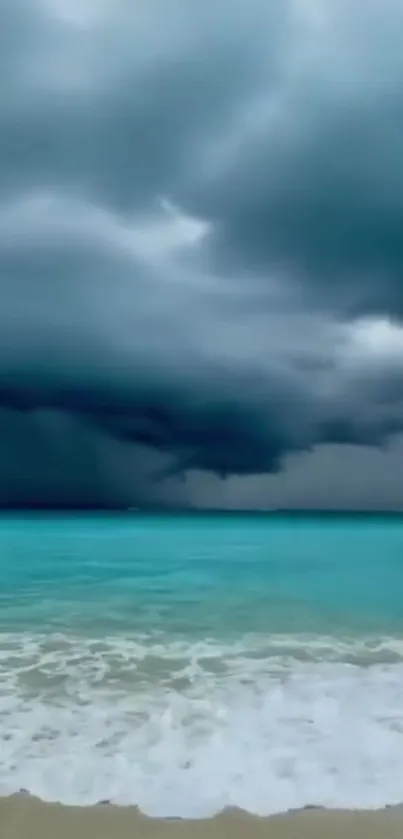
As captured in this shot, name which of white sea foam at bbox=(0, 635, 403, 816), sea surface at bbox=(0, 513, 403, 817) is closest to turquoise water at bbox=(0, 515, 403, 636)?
sea surface at bbox=(0, 513, 403, 817)

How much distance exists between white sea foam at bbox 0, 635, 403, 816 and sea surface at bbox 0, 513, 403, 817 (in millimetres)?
19

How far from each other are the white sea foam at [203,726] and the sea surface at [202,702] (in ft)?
0.06

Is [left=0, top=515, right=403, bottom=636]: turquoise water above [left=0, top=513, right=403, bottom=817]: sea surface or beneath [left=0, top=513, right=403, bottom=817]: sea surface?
beneath

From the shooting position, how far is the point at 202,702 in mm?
7598

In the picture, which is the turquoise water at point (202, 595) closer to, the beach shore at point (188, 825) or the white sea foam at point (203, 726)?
the white sea foam at point (203, 726)

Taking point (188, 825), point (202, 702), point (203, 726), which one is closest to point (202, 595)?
point (202, 702)

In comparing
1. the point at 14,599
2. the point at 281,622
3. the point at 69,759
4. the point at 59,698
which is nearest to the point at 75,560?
the point at 14,599

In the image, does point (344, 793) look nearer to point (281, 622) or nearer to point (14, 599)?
point (281, 622)

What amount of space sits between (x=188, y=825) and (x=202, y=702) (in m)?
2.88

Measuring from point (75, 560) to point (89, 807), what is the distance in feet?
87.1

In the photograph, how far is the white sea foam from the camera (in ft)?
17.5

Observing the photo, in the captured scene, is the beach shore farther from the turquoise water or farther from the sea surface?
the turquoise water

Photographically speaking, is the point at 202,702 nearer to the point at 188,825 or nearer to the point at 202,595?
the point at 188,825

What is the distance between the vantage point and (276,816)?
4.87 metres
